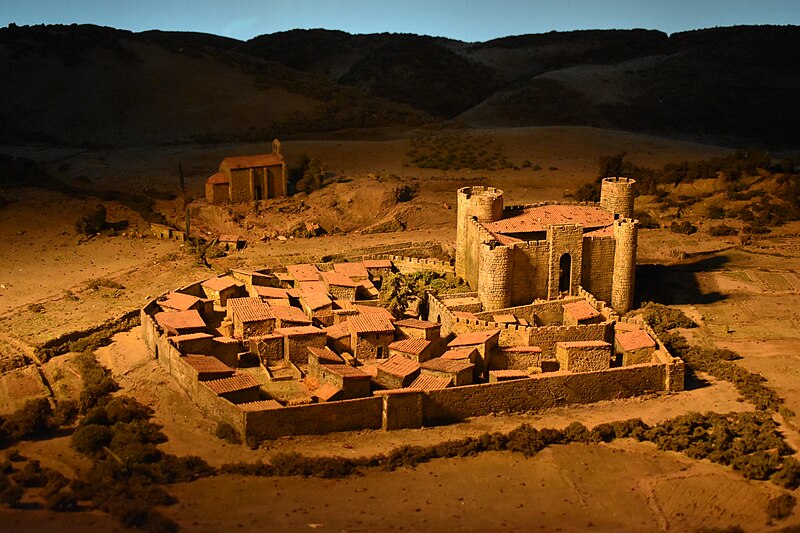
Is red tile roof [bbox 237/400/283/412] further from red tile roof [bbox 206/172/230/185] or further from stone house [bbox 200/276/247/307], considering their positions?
red tile roof [bbox 206/172/230/185]

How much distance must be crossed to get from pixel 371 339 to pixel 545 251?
5.96 metres

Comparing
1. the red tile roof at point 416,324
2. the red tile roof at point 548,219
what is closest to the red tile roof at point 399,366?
the red tile roof at point 416,324

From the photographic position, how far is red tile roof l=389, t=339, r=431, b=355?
29266 millimetres

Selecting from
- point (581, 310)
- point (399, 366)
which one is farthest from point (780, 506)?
point (399, 366)

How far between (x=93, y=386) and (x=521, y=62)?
75341 millimetres

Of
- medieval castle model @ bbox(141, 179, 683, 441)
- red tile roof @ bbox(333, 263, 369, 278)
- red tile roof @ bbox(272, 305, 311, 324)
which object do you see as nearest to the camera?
medieval castle model @ bbox(141, 179, 683, 441)

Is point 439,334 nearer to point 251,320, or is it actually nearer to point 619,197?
point 251,320

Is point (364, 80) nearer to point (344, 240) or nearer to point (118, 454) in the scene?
point (344, 240)

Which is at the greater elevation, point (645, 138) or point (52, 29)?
point (52, 29)

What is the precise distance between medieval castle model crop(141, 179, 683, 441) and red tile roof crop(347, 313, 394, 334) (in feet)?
0.21

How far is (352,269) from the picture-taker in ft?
117

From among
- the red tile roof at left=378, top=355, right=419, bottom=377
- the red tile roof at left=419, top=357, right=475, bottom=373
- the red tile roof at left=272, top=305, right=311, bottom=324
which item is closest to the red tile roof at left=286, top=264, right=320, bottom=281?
the red tile roof at left=272, top=305, right=311, bottom=324

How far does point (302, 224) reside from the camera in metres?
43.2

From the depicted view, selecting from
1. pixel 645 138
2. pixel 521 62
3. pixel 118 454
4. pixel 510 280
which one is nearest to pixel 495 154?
pixel 645 138
